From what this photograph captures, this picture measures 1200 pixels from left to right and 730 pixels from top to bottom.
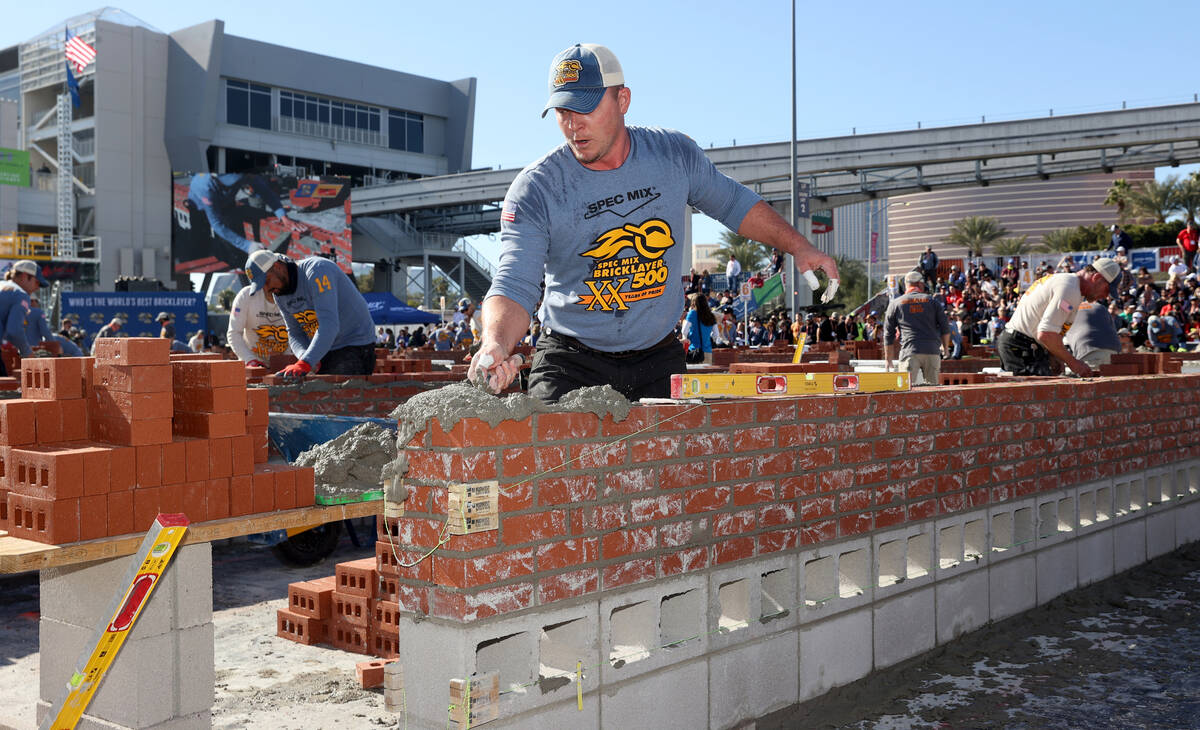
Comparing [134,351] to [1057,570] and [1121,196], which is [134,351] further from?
[1121,196]

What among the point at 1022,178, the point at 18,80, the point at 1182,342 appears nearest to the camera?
the point at 1182,342

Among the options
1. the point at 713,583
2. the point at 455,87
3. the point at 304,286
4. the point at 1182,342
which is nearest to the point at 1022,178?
the point at 1182,342

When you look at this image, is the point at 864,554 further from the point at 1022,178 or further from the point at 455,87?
the point at 455,87

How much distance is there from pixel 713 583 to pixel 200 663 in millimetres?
1813

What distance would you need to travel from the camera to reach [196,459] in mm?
3842

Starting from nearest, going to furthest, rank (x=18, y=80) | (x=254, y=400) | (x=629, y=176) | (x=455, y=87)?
(x=629, y=176) → (x=254, y=400) → (x=18, y=80) → (x=455, y=87)

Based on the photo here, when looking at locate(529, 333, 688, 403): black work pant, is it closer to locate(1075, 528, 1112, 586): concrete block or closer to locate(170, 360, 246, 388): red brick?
locate(170, 360, 246, 388): red brick

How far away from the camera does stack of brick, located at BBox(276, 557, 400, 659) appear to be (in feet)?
16.1

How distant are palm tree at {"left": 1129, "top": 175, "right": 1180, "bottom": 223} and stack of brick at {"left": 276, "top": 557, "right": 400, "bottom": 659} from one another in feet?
197

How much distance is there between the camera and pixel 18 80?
55.9 metres

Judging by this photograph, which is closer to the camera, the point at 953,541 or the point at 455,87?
the point at 953,541

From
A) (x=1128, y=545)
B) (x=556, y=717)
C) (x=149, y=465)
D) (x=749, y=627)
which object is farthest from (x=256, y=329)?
(x=1128, y=545)

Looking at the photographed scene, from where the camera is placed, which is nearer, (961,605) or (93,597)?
(93,597)

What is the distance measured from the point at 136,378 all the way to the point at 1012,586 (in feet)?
13.8
